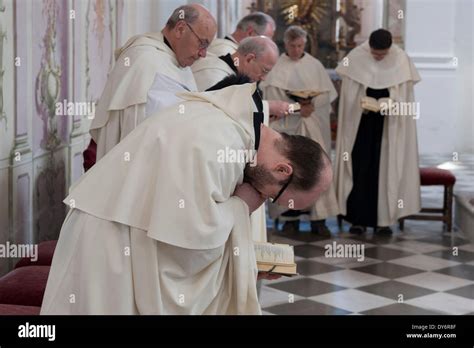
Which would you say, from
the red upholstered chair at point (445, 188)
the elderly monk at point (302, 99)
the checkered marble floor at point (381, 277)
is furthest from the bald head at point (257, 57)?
the red upholstered chair at point (445, 188)

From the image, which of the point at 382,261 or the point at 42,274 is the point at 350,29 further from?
the point at 42,274

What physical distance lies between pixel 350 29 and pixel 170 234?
17.3 m

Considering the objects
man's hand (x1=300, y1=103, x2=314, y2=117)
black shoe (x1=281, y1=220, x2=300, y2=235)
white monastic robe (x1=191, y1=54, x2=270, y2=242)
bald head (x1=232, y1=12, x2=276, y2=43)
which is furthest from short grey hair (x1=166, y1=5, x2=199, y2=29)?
black shoe (x1=281, y1=220, x2=300, y2=235)

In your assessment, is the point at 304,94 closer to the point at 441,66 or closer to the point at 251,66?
the point at 251,66

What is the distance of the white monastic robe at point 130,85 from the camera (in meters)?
5.20

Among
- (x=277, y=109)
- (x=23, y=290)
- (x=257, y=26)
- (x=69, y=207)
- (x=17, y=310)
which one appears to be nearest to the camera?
(x=17, y=310)

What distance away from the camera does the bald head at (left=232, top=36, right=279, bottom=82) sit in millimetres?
5832

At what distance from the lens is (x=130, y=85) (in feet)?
17.1

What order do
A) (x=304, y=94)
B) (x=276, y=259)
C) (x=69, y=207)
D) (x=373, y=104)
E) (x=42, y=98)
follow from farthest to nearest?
(x=304, y=94) < (x=373, y=104) < (x=42, y=98) < (x=69, y=207) < (x=276, y=259)

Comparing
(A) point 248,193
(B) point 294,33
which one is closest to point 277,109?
(B) point 294,33

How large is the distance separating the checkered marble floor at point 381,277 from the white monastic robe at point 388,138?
331 millimetres

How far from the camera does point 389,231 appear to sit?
352 inches

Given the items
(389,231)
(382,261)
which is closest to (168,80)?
(382,261)

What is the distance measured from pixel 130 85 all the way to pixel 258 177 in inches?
95.0
